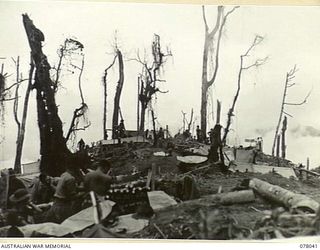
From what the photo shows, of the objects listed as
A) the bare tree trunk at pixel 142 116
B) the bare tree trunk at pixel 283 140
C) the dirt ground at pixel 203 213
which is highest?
the bare tree trunk at pixel 142 116

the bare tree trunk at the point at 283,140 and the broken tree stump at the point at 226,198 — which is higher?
the bare tree trunk at the point at 283,140

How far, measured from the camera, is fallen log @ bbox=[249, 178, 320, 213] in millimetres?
910

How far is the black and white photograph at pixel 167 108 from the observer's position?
913mm

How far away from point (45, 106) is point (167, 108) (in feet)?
0.73

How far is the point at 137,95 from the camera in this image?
36.8 inches

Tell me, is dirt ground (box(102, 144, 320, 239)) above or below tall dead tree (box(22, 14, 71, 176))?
below

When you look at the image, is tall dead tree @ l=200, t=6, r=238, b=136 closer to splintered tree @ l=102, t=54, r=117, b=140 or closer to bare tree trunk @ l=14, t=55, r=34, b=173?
splintered tree @ l=102, t=54, r=117, b=140

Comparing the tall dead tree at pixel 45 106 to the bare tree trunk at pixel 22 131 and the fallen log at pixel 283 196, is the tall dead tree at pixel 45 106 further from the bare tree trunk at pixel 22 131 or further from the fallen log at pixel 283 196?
the fallen log at pixel 283 196

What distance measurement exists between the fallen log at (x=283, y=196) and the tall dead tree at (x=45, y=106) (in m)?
0.35

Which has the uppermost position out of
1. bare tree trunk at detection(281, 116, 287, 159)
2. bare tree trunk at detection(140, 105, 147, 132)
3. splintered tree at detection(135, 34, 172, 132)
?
splintered tree at detection(135, 34, 172, 132)

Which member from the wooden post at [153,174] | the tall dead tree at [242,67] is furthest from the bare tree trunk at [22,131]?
the tall dead tree at [242,67]

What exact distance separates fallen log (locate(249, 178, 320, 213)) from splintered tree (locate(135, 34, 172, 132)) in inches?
9.2

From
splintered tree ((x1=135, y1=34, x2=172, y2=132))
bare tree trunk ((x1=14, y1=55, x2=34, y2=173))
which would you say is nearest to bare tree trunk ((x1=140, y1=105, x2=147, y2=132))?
splintered tree ((x1=135, y1=34, x2=172, y2=132))

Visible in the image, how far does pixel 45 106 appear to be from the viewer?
93cm
